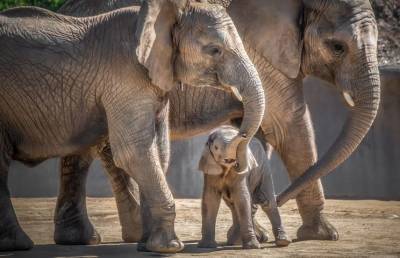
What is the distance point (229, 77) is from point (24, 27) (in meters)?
1.61

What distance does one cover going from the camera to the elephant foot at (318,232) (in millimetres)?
10414

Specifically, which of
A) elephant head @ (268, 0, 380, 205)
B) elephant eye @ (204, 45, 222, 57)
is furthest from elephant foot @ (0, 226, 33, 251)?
elephant head @ (268, 0, 380, 205)

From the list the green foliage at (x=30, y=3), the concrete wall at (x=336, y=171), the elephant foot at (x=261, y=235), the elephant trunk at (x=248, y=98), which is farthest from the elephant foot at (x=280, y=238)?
the green foliage at (x=30, y=3)

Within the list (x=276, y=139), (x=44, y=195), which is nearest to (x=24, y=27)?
(x=276, y=139)

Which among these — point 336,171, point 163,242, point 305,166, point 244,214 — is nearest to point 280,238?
point 244,214

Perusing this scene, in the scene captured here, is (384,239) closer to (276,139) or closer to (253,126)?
(276,139)

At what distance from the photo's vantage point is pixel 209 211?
930cm

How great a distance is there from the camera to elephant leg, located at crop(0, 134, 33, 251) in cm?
882

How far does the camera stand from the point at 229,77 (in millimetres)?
8844

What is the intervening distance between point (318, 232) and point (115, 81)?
259 cm

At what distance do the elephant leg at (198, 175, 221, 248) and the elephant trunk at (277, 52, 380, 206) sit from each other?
901mm

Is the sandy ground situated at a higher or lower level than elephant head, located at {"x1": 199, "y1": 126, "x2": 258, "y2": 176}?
lower

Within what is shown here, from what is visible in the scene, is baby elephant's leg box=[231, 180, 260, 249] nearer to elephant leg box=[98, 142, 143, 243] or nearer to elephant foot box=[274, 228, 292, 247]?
elephant foot box=[274, 228, 292, 247]

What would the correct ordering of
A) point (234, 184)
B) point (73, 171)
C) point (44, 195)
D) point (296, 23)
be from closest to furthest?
point (234, 184) → point (73, 171) → point (296, 23) → point (44, 195)
